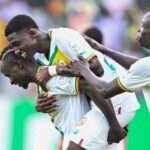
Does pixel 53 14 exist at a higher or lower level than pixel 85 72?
higher

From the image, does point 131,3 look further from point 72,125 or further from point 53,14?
point 72,125

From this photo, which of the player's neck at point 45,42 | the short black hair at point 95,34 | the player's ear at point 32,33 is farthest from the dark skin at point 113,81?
the short black hair at point 95,34

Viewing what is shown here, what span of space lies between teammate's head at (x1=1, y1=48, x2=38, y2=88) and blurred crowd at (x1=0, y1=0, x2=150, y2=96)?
22.6 feet

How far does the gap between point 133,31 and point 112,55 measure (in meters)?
6.75

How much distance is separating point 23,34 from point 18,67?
0.33m

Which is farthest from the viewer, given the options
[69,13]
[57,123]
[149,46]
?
[69,13]

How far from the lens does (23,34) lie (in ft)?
21.5

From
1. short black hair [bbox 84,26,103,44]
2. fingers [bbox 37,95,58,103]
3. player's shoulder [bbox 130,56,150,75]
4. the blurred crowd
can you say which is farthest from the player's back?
the blurred crowd

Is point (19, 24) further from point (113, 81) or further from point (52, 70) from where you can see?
point (113, 81)

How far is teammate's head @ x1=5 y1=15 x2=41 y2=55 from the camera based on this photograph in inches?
257

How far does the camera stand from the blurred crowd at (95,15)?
13680mm

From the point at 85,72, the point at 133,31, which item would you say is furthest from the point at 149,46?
the point at 133,31

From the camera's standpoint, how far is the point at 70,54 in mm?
6422

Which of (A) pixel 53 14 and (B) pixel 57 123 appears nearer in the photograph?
(B) pixel 57 123
